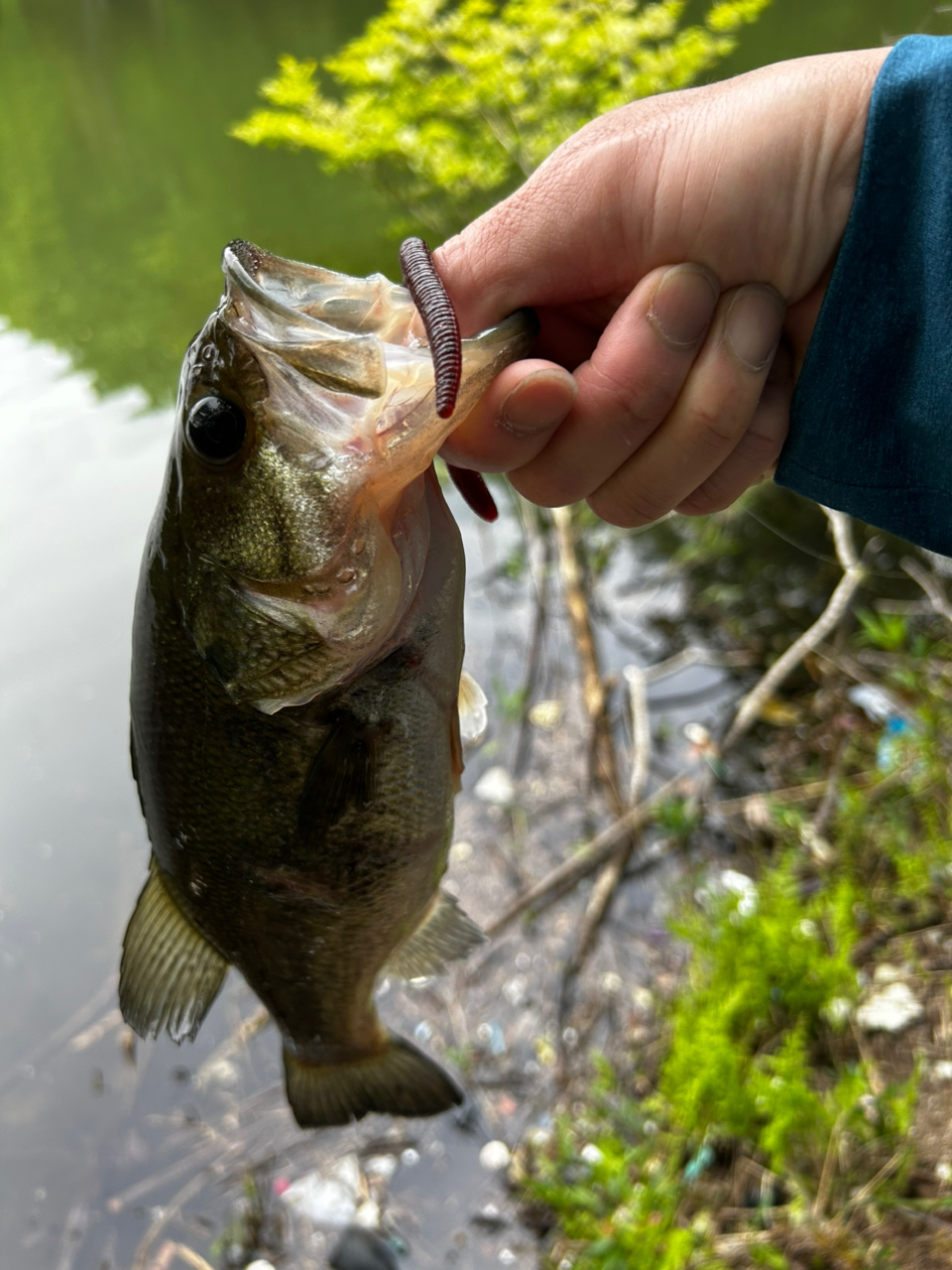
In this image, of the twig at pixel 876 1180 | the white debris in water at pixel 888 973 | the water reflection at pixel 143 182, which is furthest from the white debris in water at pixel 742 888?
the water reflection at pixel 143 182

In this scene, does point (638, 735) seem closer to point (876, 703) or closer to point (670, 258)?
point (876, 703)

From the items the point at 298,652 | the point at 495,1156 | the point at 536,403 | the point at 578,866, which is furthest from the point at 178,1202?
the point at 536,403

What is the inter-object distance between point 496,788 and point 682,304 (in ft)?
10.5

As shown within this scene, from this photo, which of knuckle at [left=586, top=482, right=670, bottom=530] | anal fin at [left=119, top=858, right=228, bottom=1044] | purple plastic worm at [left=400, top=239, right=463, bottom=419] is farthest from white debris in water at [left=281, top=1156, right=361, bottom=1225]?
purple plastic worm at [left=400, top=239, right=463, bottom=419]

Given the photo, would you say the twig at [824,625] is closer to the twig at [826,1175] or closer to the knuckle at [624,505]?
the knuckle at [624,505]

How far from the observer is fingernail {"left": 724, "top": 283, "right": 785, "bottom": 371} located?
4.34 feet

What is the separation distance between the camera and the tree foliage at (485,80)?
4.79 meters

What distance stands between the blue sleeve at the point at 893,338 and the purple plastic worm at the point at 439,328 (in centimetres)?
59

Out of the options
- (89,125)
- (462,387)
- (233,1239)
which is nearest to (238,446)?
(462,387)

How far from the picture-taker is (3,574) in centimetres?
575

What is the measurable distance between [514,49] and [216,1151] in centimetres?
570

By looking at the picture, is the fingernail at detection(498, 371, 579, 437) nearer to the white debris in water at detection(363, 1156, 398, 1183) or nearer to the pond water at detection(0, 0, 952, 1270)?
the pond water at detection(0, 0, 952, 1270)

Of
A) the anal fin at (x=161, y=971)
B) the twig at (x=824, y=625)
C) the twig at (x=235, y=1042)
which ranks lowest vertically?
the twig at (x=235, y=1042)

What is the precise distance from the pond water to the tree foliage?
5.01 ft
